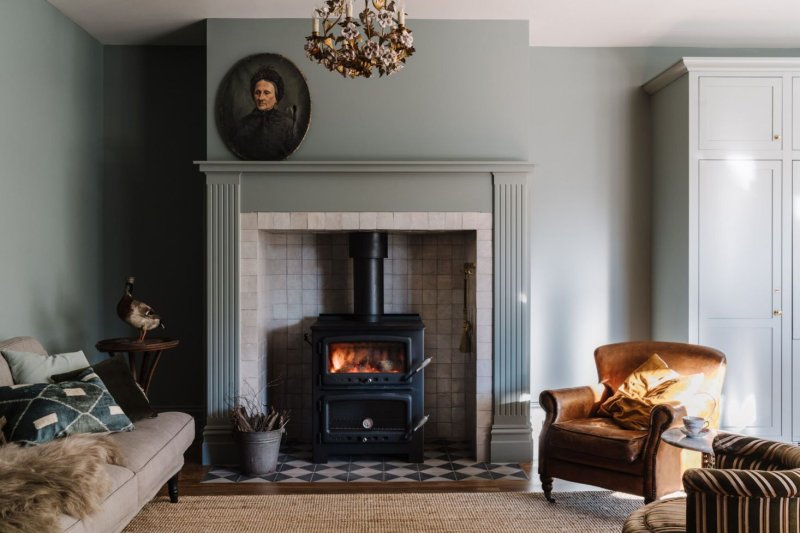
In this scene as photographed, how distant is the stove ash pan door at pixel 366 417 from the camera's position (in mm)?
4500

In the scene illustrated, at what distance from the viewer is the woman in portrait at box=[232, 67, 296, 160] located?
4488mm

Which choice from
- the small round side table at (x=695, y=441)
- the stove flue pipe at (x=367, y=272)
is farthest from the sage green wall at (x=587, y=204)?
the small round side table at (x=695, y=441)

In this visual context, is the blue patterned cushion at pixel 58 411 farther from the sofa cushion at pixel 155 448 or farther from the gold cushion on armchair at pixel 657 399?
the gold cushion on armchair at pixel 657 399

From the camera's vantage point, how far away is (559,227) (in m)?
5.05

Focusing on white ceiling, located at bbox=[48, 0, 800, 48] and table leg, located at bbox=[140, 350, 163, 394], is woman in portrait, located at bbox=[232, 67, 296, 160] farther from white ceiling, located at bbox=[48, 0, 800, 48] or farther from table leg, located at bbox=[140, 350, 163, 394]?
table leg, located at bbox=[140, 350, 163, 394]

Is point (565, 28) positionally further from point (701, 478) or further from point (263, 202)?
point (701, 478)

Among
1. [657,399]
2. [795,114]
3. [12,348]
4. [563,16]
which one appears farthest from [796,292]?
[12,348]

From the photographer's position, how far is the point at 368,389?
4.51 meters

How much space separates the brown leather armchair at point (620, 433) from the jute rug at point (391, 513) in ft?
0.60

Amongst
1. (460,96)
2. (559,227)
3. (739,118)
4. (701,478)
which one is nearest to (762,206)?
(739,118)

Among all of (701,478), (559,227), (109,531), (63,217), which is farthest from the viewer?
(559,227)

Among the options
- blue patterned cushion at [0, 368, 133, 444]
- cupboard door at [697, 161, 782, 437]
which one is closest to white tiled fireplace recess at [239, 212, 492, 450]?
cupboard door at [697, 161, 782, 437]

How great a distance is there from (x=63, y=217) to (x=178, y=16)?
1458mm

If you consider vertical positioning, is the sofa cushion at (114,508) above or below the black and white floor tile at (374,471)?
above
